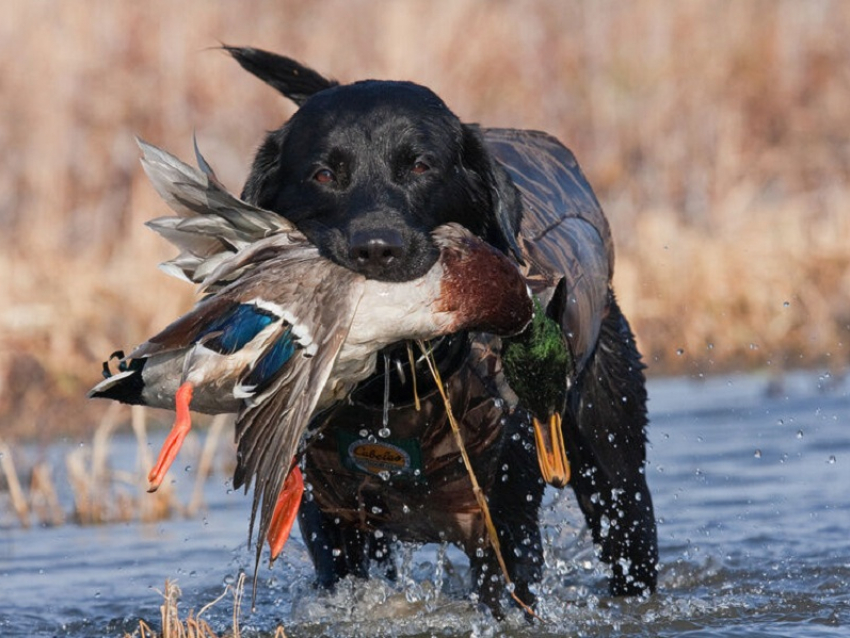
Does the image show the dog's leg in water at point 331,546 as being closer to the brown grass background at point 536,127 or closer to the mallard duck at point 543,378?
the mallard duck at point 543,378

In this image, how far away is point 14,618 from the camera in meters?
4.68

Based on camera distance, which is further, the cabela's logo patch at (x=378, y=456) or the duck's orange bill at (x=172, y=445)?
the cabela's logo patch at (x=378, y=456)

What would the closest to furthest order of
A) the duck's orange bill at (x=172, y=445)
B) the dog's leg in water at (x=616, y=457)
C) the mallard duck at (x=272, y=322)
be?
the duck's orange bill at (x=172, y=445), the mallard duck at (x=272, y=322), the dog's leg in water at (x=616, y=457)

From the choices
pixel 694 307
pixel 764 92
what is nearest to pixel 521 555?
pixel 694 307

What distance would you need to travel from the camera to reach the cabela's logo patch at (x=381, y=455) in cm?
386

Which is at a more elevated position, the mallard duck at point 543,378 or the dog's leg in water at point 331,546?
the mallard duck at point 543,378

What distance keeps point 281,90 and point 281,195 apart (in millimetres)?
853

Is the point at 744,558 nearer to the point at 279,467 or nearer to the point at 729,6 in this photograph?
the point at 279,467

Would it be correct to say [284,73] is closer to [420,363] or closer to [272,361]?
[420,363]

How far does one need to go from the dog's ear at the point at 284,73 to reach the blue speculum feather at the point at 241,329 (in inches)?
62.1

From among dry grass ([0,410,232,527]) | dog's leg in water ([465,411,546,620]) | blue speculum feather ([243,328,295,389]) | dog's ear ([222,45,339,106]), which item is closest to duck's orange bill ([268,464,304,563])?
blue speculum feather ([243,328,295,389])

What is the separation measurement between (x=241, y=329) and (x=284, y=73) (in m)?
1.69

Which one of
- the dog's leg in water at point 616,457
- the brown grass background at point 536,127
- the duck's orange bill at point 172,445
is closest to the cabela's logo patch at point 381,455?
the dog's leg in water at point 616,457

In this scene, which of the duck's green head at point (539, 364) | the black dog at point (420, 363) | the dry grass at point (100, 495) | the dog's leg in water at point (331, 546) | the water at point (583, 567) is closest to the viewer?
the duck's green head at point (539, 364)
